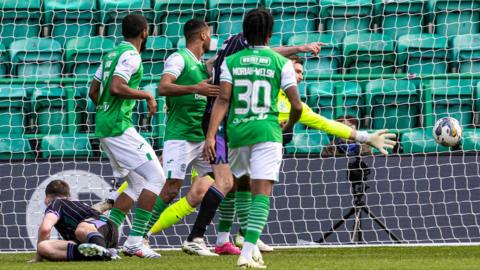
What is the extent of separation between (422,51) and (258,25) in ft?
16.9

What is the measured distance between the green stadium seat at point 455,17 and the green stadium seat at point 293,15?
1.29 meters

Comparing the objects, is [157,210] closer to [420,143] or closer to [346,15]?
[420,143]

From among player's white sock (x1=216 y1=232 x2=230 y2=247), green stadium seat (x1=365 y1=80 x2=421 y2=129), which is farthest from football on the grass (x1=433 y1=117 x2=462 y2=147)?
player's white sock (x1=216 y1=232 x2=230 y2=247)

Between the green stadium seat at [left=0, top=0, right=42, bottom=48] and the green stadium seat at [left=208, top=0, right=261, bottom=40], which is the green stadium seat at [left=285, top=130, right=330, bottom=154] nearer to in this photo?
the green stadium seat at [left=208, top=0, right=261, bottom=40]

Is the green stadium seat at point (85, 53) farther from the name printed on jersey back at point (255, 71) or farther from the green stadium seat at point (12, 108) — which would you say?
the name printed on jersey back at point (255, 71)

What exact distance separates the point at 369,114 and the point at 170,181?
3281 millimetres

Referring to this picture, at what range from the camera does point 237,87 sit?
7422 millimetres

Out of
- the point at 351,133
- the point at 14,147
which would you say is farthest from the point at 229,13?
the point at 351,133

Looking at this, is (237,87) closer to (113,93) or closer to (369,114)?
(113,93)

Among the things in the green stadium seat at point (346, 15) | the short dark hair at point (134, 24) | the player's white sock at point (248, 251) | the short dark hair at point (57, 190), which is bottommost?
the player's white sock at point (248, 251)

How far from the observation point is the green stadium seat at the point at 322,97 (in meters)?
11.6

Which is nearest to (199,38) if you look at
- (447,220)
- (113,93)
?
(113,93)

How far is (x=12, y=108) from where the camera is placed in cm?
1166

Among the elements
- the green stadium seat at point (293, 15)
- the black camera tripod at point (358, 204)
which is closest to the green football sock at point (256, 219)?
the black camera tripod at point (358, 204)
